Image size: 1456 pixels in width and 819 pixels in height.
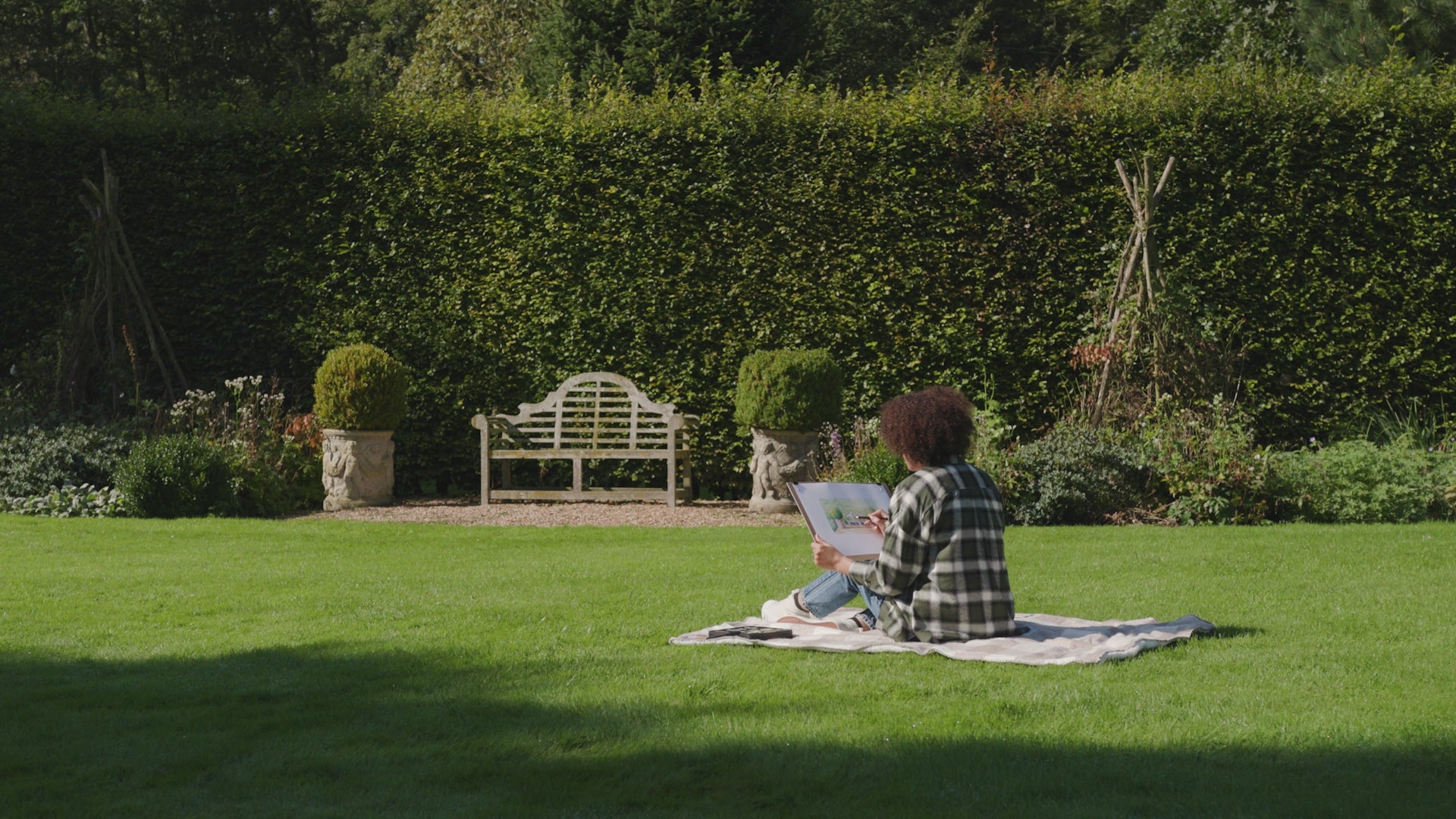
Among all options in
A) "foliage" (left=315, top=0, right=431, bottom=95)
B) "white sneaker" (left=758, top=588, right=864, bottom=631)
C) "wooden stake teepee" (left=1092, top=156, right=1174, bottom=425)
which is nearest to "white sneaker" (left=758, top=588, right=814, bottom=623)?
"white sneaker" (left=758, top=588, right=864, bottom=631)

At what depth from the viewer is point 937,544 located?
4969 millimetres

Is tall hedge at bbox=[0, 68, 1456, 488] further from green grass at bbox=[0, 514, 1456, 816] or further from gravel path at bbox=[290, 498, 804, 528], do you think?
green grass at bbox=[0, 514, 1456, 816]

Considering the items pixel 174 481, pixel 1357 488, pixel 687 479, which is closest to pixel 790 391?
pixel 687 479

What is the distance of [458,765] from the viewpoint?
354cm

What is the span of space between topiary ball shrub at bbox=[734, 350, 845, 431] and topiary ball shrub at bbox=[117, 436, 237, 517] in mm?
Result: 4271

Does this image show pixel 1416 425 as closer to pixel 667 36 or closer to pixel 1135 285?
pixel 1135 285

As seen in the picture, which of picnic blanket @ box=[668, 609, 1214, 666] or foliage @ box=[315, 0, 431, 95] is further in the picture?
foliage @ box=[315, 0, 431, 95]

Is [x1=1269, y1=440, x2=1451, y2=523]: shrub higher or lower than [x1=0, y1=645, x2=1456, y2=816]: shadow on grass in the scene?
higher

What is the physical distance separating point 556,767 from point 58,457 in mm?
8858

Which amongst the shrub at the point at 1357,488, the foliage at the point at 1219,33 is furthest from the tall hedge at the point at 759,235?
the foliage at the point at 1219,33

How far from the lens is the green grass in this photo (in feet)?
10.9

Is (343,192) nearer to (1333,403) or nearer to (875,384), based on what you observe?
(875,384)

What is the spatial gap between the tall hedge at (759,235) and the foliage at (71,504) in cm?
277

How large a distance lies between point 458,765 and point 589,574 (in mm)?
3637
